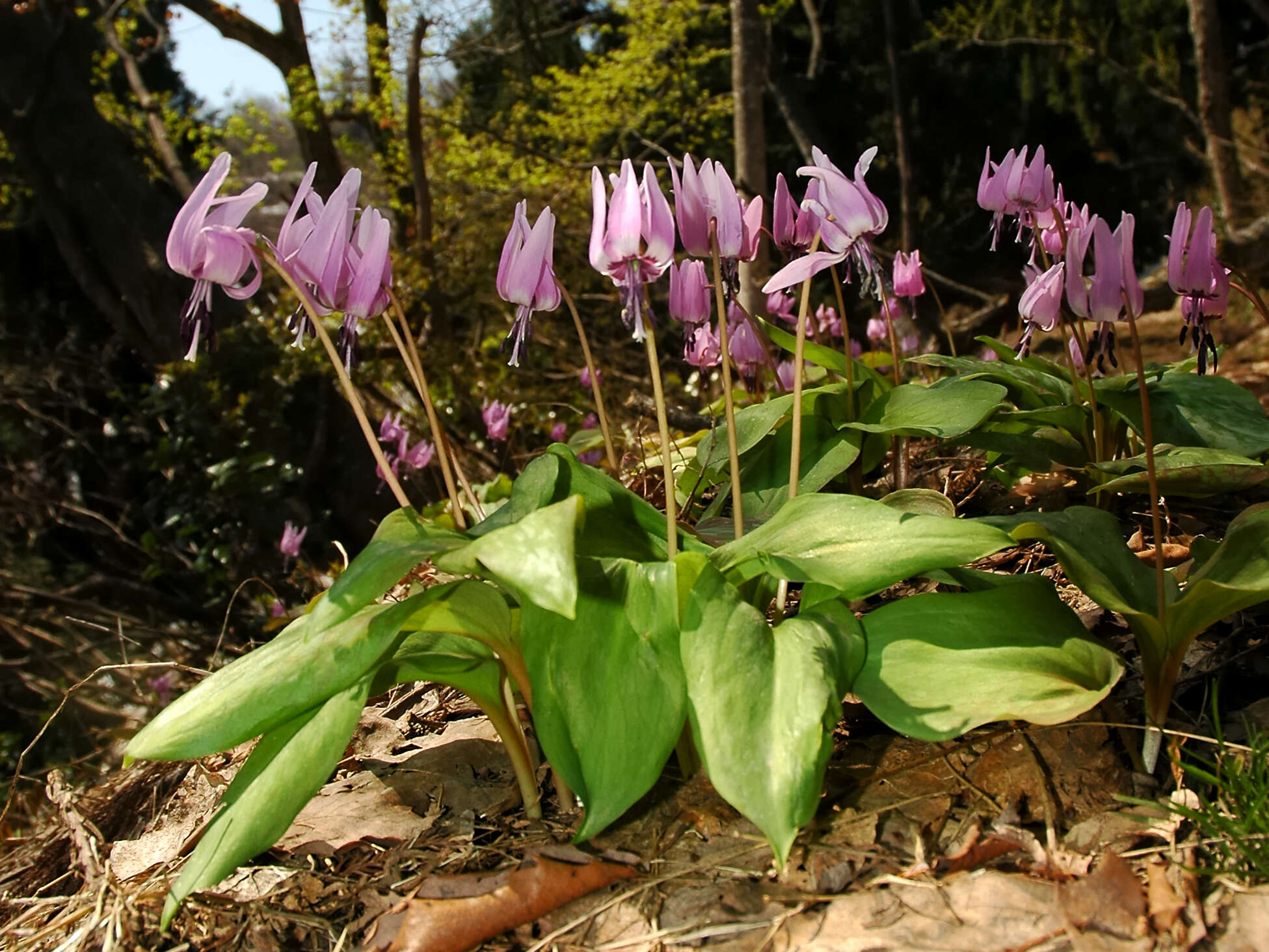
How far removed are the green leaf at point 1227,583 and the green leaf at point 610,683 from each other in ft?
2.11

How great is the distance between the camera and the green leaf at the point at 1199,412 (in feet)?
6.60

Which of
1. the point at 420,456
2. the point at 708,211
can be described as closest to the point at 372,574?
the point at 708,211

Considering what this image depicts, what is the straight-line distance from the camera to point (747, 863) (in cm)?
122

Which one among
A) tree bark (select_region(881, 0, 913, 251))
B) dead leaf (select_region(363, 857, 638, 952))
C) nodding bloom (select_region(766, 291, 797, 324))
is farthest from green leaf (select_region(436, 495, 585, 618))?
tree bark (select_region(881, 0, 913, 251))

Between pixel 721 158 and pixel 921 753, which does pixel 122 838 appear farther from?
pixel 721 158

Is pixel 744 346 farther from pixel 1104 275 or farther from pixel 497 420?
pixel 497 420

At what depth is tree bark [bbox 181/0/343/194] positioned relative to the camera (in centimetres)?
714

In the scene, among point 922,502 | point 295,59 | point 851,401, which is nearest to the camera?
point 922,502

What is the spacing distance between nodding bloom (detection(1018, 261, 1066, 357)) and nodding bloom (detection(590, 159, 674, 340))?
0.82 m

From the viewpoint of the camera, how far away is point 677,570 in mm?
1240

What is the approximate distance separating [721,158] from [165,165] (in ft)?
19.3

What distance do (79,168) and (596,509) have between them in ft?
22.8

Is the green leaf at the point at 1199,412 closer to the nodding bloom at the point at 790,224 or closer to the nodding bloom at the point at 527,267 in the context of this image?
the nodding bloom at the point at 790,224

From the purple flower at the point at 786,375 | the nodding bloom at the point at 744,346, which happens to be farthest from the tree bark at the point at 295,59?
the nodding bloom at the point at 744,346
